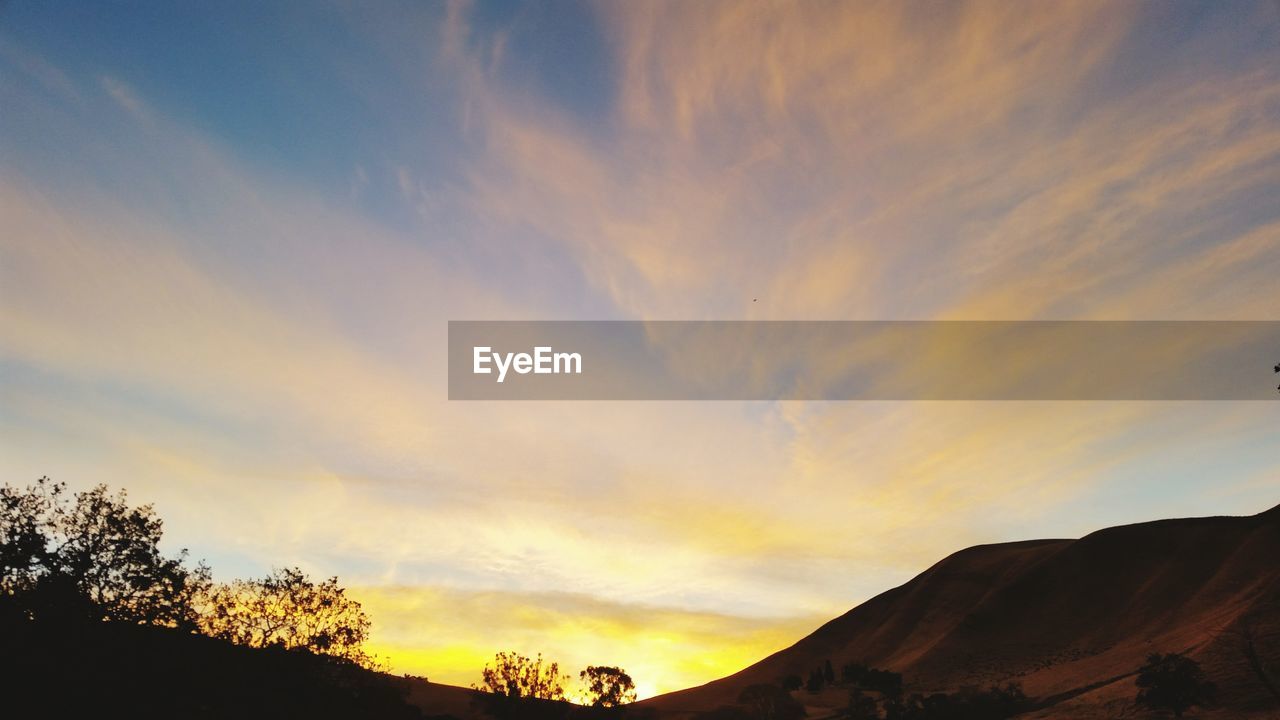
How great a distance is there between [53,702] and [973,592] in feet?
426

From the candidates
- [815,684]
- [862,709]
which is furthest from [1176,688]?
[815,684]

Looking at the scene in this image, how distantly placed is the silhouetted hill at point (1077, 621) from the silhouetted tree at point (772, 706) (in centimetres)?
609

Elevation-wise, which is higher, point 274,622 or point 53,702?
point 274,622

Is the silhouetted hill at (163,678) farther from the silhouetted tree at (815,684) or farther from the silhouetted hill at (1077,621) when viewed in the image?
the silhouetted tree at (815,684)

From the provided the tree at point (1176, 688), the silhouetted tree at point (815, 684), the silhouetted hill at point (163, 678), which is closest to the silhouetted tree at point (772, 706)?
the silhouetted tree at point (815, 684)

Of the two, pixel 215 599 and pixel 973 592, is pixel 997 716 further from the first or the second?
pixel 973 592

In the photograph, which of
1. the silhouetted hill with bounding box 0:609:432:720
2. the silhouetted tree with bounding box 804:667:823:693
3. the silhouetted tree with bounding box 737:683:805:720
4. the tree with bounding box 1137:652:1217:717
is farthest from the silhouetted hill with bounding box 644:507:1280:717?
the silhouetted hill with bounding box 0:609:432:720

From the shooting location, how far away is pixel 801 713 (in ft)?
250

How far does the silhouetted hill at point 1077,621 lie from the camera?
171 feet

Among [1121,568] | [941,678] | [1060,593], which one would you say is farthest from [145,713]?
[1121,568]

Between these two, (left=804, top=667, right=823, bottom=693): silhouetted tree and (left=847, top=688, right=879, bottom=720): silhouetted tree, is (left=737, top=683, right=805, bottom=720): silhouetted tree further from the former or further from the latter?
(left=804, top=667, right=823, bottom=693): silhouetted tree

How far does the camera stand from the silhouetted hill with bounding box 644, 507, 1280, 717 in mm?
52094

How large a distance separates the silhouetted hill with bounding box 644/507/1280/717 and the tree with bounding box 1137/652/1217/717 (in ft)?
3.80

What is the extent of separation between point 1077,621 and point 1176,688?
2380 inches
